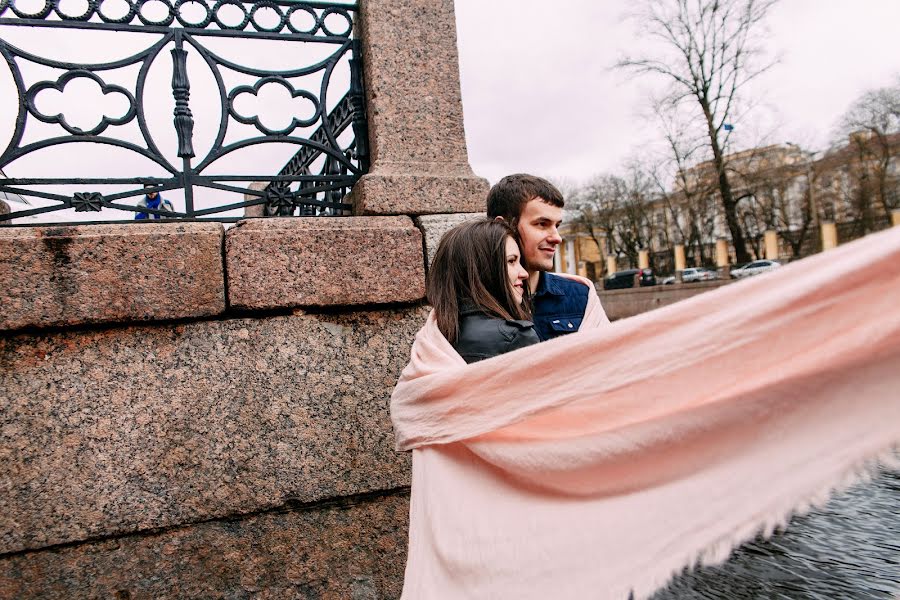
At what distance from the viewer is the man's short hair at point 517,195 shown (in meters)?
3.13

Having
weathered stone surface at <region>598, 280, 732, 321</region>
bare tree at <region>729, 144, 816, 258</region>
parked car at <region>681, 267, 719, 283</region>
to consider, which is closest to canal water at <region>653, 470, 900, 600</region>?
weathered stone surface at <region>598, 280, 732, 321</region>

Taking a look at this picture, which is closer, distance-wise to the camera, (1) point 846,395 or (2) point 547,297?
(1) point 846,395

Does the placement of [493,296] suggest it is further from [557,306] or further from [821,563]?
[821,563]

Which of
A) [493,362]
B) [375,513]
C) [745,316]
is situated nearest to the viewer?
[745,316]

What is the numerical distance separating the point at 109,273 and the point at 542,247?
1952 millimetres

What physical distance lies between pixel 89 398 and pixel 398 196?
1765mm

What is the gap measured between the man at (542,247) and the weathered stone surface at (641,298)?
28158 millimetres

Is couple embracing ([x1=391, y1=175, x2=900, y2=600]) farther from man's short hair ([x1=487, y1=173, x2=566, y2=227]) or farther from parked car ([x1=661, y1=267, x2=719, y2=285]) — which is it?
parked car ([x1=661, y1=267, x2=719, y2=285])

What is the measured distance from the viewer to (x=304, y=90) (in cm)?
371

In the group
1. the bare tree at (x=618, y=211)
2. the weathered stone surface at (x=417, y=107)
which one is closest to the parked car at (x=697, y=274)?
the bare tree at (x=618, y=211)

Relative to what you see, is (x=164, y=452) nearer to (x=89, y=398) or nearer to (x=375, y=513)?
(x=89, y=398)

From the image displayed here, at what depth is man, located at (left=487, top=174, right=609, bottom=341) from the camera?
113 inches

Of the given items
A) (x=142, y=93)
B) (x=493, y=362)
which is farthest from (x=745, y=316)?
(x=142, y=93)

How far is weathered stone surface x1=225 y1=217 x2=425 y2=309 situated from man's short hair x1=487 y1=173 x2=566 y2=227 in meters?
0.49
